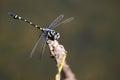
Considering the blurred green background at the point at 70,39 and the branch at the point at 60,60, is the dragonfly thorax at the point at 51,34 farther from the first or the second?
the blurred green background at the point at 70,39

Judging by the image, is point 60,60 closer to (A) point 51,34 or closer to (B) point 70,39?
(A) point 51,34

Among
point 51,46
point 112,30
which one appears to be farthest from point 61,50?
point 112,30

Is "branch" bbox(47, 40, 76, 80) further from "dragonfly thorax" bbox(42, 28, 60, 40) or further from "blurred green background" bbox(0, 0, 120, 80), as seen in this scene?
"blurred green background" bbox(0, 0, 120, 80)

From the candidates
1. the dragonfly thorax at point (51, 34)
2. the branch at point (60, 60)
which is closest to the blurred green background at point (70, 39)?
the dragonfly thorax at point (51, 34)

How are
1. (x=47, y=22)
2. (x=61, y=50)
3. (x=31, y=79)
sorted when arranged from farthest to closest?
(x=47, y=22), (x=31, y=79), (x=61, y=50)

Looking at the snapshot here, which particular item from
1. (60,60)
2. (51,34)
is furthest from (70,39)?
(60,60)

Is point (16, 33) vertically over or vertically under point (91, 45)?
over

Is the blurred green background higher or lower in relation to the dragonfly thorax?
higher

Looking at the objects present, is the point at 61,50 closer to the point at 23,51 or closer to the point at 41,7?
the point at 23,51

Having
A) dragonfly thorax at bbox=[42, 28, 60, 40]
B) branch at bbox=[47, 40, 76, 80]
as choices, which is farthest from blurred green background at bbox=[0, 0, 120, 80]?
branch at bbox=[47, 40, 76, 80]
